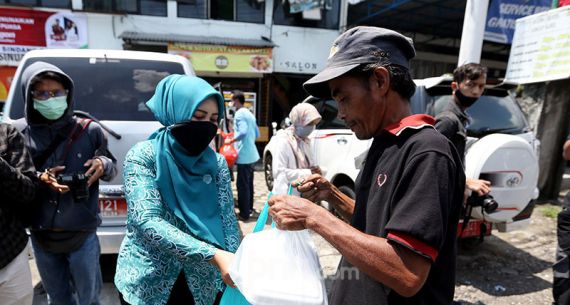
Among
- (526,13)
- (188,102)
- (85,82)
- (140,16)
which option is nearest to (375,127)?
(188,102)

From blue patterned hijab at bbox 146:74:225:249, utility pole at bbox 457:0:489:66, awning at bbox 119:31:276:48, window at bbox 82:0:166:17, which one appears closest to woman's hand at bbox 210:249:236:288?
blue patterned hijab at bbox 146:74:225:249

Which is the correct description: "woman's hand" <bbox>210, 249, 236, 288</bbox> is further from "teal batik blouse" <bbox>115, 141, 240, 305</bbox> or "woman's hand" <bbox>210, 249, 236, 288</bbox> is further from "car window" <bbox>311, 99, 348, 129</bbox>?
"car window" <bbox>311, 99, 348, 129</bbox>

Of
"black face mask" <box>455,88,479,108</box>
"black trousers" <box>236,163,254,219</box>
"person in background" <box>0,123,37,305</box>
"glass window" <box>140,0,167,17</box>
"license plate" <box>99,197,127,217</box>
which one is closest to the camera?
"person in background" <box>0,123,37,305</box>

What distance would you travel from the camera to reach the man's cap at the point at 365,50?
41.1 inches

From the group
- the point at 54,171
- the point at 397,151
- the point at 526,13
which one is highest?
the point at 526,13

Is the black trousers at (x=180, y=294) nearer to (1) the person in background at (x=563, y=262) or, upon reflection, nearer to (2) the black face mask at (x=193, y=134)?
(2) the black face mask at (x=193, y=134)

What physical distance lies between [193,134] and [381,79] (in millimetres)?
938

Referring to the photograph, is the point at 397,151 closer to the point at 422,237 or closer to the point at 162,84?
the point at 422,237

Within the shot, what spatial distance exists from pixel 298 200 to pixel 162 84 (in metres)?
1.00

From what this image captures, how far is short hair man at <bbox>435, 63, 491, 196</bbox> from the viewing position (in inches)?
102

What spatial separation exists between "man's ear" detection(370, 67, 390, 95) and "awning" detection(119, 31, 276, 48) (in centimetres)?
997

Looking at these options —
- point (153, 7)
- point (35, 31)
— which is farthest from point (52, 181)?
point (35, 31)

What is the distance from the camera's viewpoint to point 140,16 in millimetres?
10125

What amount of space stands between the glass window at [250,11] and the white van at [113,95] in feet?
26.8
